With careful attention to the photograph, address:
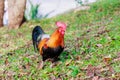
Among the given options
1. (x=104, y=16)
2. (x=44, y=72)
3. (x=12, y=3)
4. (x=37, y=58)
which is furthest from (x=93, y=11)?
(x=44, y=72)

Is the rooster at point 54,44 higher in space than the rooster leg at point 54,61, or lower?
higher

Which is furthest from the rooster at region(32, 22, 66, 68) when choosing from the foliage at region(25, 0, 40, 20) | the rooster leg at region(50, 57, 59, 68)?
the foliage at region(25, 0, 40, 20)

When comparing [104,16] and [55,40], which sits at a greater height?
[55,40]

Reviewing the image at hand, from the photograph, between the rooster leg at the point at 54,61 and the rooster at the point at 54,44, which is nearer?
the rooster at the point at 54,44

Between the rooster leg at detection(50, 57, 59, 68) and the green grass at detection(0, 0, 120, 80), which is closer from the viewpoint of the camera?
the green grass at detection(0, 0, 120, 80)

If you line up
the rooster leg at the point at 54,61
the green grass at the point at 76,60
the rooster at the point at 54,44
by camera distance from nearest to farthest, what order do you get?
the green grass at the point at 76,60 → the rooster at the point at 54,44 → the rooster leg at the point at 54,61

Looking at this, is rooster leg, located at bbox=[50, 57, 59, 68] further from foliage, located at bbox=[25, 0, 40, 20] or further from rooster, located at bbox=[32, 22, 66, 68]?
foliage, located at bbox=[25, 0, 40, 20]

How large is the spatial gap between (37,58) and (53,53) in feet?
3.99

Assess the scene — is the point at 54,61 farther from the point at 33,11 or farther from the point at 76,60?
the point at 33,11

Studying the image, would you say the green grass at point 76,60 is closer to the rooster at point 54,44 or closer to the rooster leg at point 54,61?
the rooster leg at point 54,61

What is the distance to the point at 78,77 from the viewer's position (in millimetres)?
5758

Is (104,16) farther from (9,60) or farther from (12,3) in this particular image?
(9,60)

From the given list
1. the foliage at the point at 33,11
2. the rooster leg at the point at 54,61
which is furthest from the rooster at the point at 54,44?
the foliage at the point at 33,11

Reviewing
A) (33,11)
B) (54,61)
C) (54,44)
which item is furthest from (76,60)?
(33,11)
